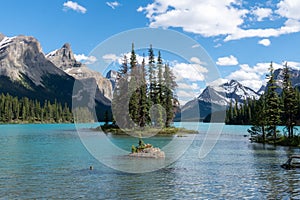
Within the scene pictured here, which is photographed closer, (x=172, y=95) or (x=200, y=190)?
(x=200, y=190)

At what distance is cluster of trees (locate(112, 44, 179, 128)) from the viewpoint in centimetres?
9831

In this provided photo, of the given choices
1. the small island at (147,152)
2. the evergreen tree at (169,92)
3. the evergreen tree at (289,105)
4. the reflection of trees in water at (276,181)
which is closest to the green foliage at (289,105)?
the evergreen tree at (289,105)

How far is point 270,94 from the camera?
79562mm

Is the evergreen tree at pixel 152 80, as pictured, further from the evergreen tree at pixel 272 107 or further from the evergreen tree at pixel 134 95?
the evergreen tree at pixel 272 107

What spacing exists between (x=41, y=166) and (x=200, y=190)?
1958 cm

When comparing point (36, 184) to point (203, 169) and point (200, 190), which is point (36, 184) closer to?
point (200, 190)

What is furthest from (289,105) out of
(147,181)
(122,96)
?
(147,181)

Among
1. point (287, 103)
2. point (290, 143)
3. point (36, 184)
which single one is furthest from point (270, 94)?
point (36, 184)

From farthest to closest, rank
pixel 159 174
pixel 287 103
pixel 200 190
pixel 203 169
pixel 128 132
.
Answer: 1. pixel 128 132
2. pixel 287 103
3. pixel 203 169
4. pixel 159 174
5. pixel 200 190

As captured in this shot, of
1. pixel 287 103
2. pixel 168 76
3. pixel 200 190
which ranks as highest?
pixel 168 76

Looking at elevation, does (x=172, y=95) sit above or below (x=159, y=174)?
above

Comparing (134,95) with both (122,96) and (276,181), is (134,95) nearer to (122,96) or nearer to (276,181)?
(122,96)

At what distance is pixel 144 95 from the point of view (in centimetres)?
10294

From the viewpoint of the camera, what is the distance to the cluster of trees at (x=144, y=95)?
98312mm
